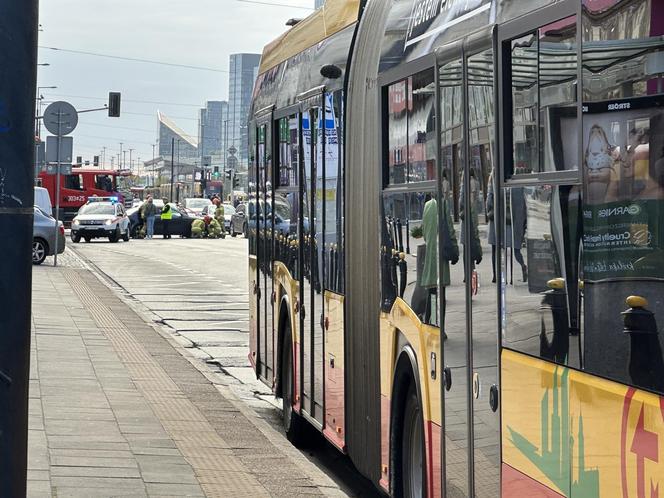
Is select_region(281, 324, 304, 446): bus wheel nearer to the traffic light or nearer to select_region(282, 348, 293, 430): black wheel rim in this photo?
select_region(282, 348, 293, 430): black wheel rim

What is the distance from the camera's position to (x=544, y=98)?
4.43 meters

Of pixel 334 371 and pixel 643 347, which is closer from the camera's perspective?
pixel 643 347

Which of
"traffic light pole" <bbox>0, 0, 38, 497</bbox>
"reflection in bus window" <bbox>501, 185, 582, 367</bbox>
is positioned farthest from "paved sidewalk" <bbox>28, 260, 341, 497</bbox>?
"reflection in bus window" <bbox>501, 185, 582, 367</bbox>

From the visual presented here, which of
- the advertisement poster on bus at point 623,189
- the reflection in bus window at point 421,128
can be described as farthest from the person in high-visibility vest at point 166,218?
the advertisement poster on bus at point 623,189

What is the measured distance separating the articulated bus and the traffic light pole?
5.13 feet

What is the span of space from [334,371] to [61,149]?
2269 cm

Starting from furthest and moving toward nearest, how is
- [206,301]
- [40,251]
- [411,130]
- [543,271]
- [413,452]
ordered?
[40,251], [206,301], [413,452], [411,130], [543,271]

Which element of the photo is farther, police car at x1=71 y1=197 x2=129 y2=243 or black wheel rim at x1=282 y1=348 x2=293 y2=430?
police car at x1=71 y1=197 x2=129 y2=243

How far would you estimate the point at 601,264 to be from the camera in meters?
3.94

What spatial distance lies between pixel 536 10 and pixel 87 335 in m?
13.0

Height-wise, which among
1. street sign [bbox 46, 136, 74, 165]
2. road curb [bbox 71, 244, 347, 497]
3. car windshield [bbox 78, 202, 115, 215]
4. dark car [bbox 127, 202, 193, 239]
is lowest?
road curb [bbox 71, 244, 347, 497]

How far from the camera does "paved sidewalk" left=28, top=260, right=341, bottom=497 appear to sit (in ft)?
26.8

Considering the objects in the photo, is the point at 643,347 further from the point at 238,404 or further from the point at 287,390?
the point at 238,404

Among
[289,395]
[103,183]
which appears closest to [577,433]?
[289,395]
